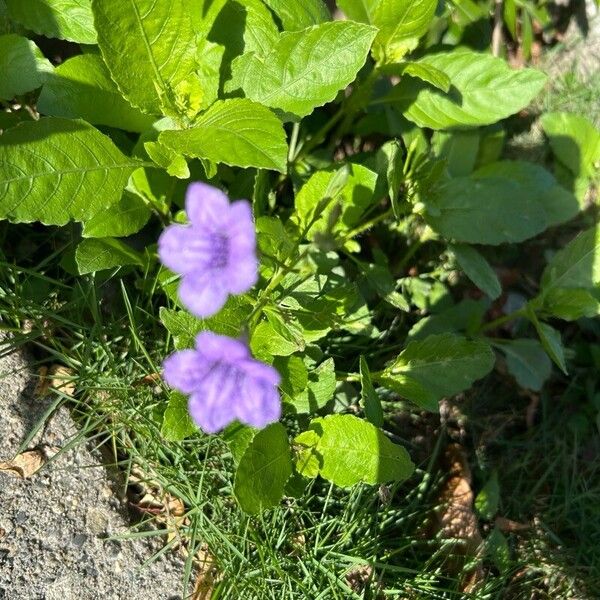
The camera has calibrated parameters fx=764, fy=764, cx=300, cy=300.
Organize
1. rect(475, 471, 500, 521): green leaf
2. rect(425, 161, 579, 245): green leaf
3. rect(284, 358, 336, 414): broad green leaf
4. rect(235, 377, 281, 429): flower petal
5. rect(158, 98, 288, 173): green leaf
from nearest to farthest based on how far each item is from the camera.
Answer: rect(235, 377, 281, 429): flower petal, rect(158, 98, 288, 173): green leaf, rect(284, 358, 336, 414): broad green leaf, rect(425, 161, 579, 245): green leaf, rect(475, 471, 500, 521): green leaf

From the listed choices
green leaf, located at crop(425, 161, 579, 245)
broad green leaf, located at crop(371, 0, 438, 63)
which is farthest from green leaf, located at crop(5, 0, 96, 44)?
green leaf, located at crop(425, 161, 579, 245)

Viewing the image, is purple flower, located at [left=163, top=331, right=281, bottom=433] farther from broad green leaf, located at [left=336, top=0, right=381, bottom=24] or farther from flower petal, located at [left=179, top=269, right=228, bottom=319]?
broad green leaf, located at [left=336, top=0, right=381, bottom=24]

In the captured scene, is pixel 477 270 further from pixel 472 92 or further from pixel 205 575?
pixel 205 575

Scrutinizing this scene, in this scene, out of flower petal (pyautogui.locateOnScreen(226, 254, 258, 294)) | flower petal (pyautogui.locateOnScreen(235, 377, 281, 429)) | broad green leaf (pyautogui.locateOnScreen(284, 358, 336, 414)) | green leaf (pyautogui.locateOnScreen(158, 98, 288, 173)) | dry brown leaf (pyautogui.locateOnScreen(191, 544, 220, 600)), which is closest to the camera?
flower petal (pyautogui.locateOnScreen(226, 254, 258, 294))

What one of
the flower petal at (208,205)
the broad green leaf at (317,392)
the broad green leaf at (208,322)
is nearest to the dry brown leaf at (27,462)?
the broad green leaf at (208,322)

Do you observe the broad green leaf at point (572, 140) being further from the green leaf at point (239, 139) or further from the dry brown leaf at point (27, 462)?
the dry brown leaf at point (27, 462)
